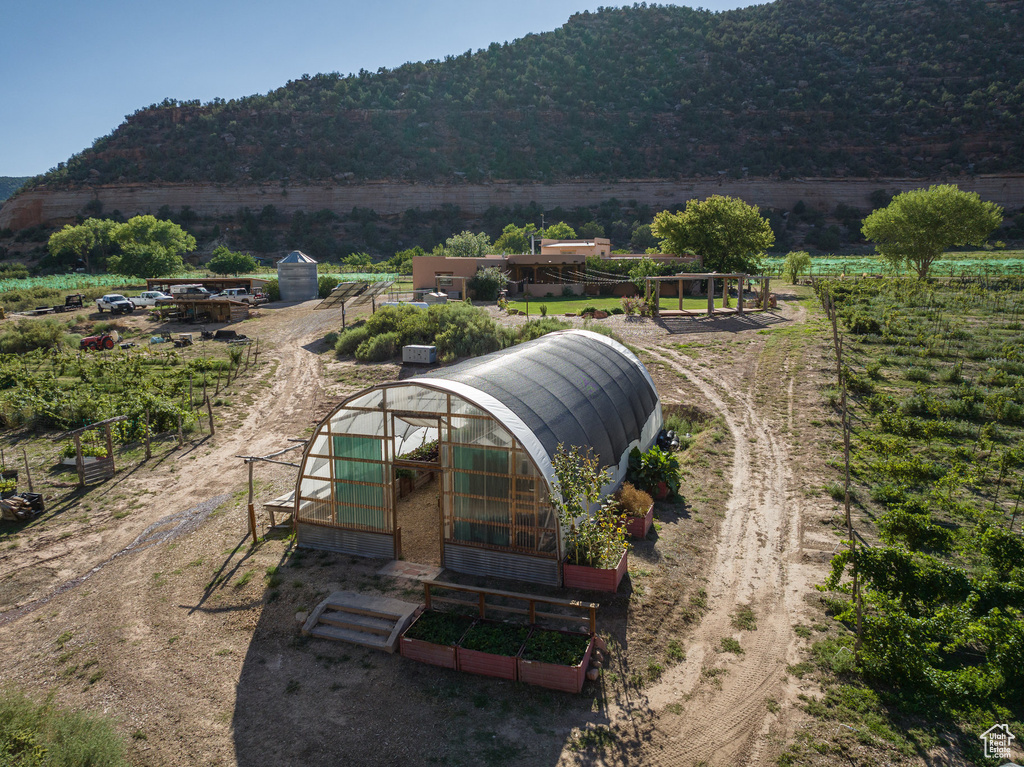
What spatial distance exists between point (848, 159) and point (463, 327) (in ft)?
254

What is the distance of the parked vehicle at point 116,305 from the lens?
135 feet

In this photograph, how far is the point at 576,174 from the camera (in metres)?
90.4

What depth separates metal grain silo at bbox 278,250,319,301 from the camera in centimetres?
4581

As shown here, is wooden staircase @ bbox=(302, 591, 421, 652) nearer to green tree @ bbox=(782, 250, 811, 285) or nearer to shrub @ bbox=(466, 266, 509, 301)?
shrub @ bbox=(466, 266, 509, 301)

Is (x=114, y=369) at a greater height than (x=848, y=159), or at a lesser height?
lesser

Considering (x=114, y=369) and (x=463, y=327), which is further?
(x=463, y=327)

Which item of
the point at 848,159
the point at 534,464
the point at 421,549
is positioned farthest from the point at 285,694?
the point at 848,159

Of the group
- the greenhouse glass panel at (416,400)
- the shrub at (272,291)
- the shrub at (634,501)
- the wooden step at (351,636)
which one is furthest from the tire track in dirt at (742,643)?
the shrub at (272,291)

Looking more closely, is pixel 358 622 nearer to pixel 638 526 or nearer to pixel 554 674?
pixel 554 674

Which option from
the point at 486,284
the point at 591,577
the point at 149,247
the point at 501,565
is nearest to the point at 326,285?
the point at 486,284

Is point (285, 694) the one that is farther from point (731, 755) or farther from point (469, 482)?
point (731, 755)

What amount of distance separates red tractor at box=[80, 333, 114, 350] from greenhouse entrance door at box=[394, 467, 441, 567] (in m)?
24.8

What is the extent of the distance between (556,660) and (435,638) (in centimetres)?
181

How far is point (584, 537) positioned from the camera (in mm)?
10828
